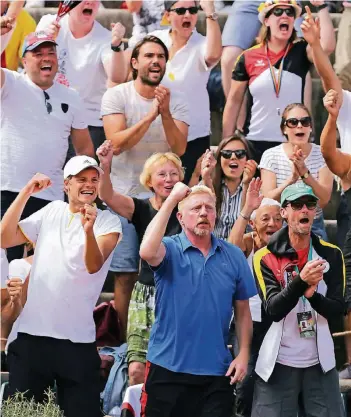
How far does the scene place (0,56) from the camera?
1037 centimetres

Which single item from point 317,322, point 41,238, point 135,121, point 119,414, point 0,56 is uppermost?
point 0,56

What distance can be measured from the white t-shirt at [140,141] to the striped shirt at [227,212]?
2.21 ft

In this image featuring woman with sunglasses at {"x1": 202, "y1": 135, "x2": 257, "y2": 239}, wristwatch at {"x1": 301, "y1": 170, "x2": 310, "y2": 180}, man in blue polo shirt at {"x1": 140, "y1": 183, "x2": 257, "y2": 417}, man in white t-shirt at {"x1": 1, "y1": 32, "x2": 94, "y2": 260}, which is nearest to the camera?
man in blue polo shirt at {"x1": 140, "y1": 183, "x2": 257, "y2": 417}

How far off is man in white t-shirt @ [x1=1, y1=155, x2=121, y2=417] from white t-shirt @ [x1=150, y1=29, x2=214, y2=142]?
217 cm

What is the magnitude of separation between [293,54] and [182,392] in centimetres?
382

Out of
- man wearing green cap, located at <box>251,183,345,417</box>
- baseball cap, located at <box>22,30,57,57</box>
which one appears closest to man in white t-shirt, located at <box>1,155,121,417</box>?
man wearing green cap, located at <box>251,183,345,417</box>

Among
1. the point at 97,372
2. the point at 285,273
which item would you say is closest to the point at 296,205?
the point at 285,273

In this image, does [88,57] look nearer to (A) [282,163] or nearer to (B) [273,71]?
(B) [273,71]

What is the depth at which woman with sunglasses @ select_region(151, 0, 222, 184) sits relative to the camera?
32.8ft

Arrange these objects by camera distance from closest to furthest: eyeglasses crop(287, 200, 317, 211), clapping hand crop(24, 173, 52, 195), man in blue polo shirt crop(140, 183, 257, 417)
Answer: man in blue polo shirt crop(140, 183, 257, 417)
eyeglasses crop(287, 200, 317, 211)
clapping hand crop(24, 173, 52, 195)

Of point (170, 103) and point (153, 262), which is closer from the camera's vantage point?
point (153, 262)

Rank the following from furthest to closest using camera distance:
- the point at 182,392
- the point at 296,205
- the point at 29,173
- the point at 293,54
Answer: the point at 293,54
the point at 29,173
the point at 296,205
the point at 182,392

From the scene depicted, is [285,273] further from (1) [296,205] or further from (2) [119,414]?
(2) [119,414]

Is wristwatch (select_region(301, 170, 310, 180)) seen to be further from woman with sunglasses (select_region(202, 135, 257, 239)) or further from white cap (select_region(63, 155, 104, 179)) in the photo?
white cap (select_region(63, 155, 104, 179))
